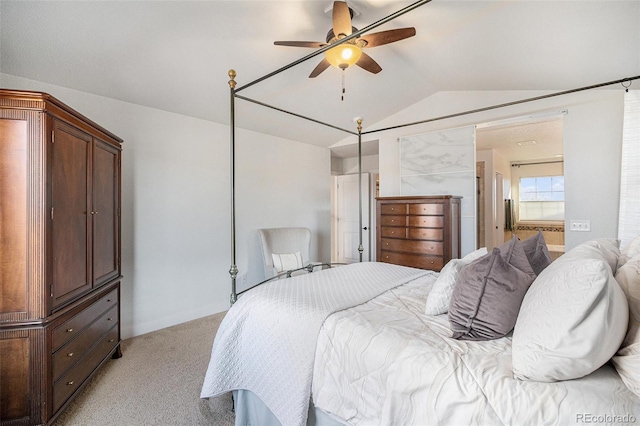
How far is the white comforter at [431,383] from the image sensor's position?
814mm

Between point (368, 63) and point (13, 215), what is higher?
point (368, 63)

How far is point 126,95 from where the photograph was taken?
2.90 meters

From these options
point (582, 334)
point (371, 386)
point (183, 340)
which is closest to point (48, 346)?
point (183, 340)

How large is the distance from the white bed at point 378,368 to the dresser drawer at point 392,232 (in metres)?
1.90

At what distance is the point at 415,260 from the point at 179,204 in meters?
2.97

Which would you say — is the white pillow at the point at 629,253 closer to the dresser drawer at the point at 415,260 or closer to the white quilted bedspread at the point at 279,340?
the white quilted bedspread at the point at 279,340

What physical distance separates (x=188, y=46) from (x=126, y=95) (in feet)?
3.34

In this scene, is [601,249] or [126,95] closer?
[601,249]

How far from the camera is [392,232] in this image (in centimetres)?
399

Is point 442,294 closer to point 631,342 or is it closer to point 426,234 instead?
point 631,342

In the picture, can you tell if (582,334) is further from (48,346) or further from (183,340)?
(183,340)

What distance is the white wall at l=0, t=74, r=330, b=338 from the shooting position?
3029 millimetres

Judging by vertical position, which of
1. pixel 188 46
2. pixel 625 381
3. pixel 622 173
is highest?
pixel 188 46

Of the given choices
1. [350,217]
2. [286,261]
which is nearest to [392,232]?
[286,261]
